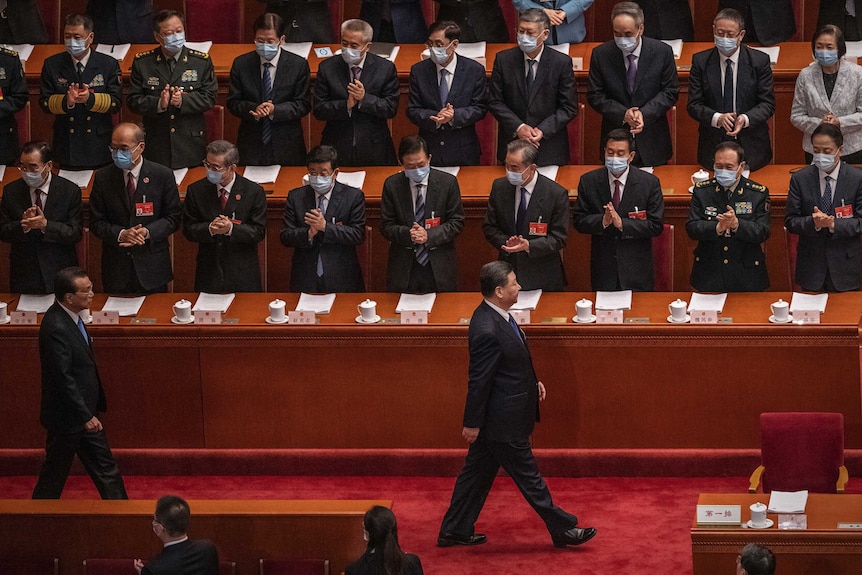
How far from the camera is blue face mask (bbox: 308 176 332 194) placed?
7297mm

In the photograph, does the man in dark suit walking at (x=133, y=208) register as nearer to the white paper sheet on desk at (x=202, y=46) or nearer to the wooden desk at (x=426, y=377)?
the wooden desk at (x=426, y=377)

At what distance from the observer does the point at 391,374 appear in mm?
6918

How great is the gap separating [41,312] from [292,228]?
1210 mm

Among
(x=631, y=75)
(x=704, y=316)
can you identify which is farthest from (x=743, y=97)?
(x=704, y=316)

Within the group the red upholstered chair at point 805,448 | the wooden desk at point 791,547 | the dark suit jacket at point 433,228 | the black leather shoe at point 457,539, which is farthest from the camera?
the dark suit jacket at point 433,228

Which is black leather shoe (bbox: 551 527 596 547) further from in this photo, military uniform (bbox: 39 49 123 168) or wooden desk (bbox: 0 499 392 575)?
military uniform (bbox: 39 49 123 168)

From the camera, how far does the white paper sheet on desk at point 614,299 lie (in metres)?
6.89

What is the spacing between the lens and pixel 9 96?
8359 millimetres

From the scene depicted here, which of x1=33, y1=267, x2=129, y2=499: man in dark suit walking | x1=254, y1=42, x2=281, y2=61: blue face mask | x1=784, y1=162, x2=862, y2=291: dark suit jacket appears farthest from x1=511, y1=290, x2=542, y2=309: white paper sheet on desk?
x1=254, y1=42, x2=281, y2=61: blue face mask

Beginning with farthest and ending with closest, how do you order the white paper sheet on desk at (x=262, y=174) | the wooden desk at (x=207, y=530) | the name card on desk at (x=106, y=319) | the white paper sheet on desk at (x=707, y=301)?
the white paper sheet on desk at (x=262, y=174), the name card on desk at (x=106, y=319), the white paper sheet on desk at (x=707, y=301), the wooden desk at (x=207, y=530)

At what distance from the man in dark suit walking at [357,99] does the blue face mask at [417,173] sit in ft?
2.75

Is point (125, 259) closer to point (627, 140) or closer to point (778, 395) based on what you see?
point (627, 140)

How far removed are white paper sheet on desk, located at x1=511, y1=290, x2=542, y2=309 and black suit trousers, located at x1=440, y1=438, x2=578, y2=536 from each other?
0.97 meters

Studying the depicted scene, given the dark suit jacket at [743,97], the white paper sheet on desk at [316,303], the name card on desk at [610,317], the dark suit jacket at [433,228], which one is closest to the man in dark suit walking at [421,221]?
the dark suit jacket at [433,228]
